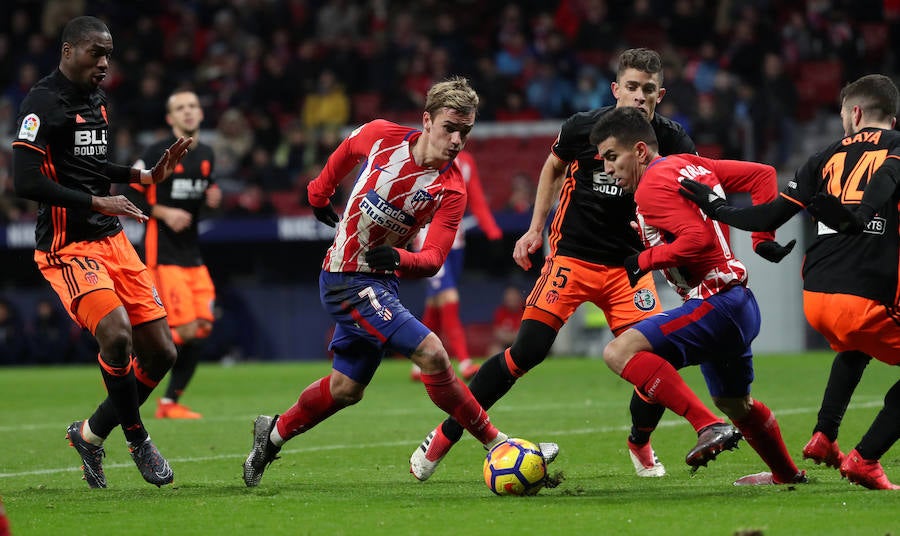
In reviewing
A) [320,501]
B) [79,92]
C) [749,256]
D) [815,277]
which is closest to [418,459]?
[320,501]

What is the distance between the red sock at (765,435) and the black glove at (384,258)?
6.10ft

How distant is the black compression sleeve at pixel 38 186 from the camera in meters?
6.89

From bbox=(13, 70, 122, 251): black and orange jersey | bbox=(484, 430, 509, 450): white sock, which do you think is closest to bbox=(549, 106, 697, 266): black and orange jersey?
bbox=(484, 430, 509, 450): white sock

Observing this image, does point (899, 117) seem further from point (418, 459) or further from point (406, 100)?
point (418, 459)

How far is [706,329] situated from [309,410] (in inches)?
85.0

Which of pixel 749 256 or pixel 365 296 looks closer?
pixel 365 296

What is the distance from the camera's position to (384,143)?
22.5 ft

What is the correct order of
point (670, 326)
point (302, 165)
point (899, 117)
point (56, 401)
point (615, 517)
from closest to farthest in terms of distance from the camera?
point (615, 517) → point (670, 326) → point (56, 401) → point (899, 117) → point (302, 165)

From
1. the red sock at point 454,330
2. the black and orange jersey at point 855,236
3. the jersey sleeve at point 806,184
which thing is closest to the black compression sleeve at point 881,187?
the black and orange jersey at point 855,236

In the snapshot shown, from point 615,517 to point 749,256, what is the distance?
13110 mm

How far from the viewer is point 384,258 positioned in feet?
21.1

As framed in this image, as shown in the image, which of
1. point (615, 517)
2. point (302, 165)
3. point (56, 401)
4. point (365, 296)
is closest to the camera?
point (615, 517)

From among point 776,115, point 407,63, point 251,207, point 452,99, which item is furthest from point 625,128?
point 407,63

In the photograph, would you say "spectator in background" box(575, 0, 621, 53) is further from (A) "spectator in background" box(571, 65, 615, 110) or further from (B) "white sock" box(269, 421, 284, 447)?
(B) "white sock" box(269, 421, 284, 447)
